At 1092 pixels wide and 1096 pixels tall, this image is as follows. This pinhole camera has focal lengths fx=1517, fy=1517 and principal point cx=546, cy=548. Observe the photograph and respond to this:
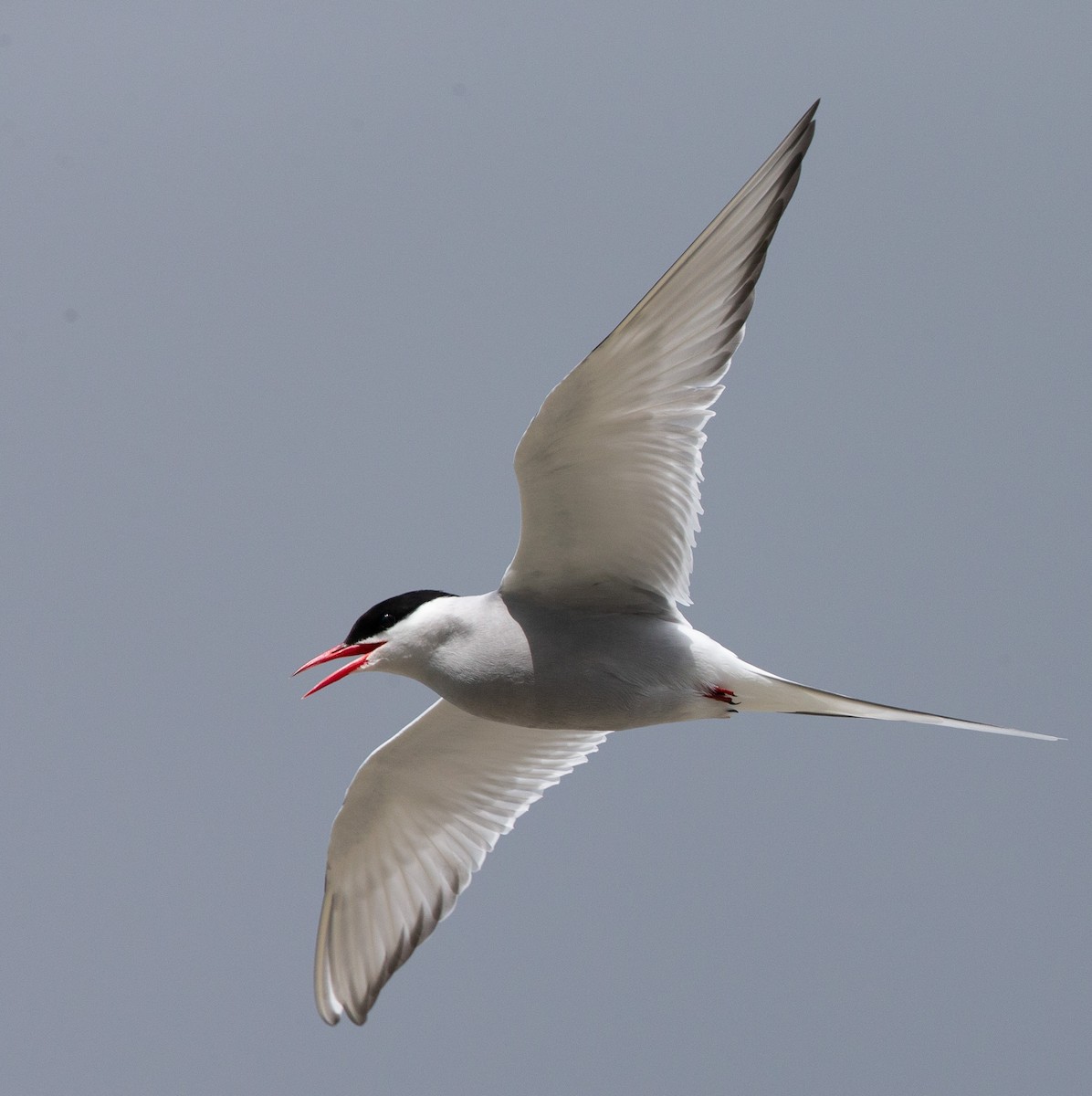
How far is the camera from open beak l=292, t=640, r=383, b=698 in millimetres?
4684

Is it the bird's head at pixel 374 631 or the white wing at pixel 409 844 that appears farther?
the white wing at pixel 409 844

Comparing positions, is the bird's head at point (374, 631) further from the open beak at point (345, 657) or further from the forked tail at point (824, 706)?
the forked tail at point (824, 706)

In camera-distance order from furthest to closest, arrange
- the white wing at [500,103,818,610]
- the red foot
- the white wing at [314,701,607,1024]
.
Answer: the white wing at [314,701,607,1024]
the red foot
the white wing at [500,103,818,610]

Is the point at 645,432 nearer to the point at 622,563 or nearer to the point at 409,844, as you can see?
the point at 622,563

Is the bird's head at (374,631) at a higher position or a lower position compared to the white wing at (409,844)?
higher

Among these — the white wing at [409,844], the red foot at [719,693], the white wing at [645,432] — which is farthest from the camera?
the white wing at [409,844]

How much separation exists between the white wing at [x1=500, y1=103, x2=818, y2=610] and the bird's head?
0.28 m

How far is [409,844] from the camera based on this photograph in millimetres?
5590

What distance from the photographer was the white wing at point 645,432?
4.06 metres

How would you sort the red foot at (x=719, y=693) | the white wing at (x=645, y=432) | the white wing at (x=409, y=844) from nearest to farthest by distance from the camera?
the white wing at (x=645, y=432) < the red foot at (x=719, y=693) < the white wing at (x=409, y=844)

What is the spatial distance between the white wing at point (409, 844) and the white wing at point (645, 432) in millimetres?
997

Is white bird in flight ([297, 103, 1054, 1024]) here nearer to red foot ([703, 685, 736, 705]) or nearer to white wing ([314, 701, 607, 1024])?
red foot ([703, 685, 736, 705])

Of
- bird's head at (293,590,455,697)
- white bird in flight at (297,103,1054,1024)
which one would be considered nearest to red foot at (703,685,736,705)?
white bird in flight at (297,103,1054,1024)

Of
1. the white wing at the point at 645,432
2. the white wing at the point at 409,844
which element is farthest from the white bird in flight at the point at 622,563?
the white wing at the point at 409,844
